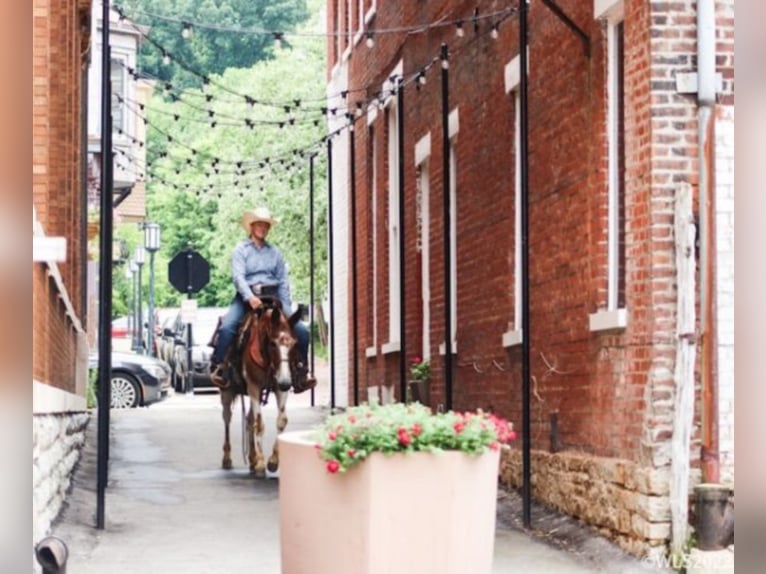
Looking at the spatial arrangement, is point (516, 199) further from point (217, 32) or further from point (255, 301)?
point (217, 32)

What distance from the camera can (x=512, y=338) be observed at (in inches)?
655

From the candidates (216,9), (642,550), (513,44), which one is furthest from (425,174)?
(216,9)

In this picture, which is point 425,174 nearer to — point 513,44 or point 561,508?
point 513,44

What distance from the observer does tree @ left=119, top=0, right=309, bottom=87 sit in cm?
8169

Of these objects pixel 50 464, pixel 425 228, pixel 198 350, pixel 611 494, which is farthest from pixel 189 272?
pixel 611 494

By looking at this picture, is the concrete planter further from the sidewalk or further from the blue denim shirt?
the blue denim shirt

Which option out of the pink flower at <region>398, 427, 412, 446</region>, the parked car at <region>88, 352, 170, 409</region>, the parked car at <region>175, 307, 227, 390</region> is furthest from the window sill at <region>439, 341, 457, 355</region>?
the parked car at <region>175, 307, 227, 390</region>

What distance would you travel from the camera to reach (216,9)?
84.4m

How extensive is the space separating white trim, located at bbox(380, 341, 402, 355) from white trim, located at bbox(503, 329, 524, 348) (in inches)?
256

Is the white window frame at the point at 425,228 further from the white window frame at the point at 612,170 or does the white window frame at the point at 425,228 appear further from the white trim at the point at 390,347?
the white window frame at the point at 612,170

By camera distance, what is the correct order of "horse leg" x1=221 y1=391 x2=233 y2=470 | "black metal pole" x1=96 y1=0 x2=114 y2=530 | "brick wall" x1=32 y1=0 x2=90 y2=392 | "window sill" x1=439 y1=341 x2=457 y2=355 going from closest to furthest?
"brick wall" x1=32 y1=0 x2=90 y2=392 < "black metal pole" x1=96 y1=0 x2=114 y2=530 < "horse leg" x1=221 y1=391 x2=233 y2=470 < "window sill" x1=439 y1=341 x2=457 y2=355

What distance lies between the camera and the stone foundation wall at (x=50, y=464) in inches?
433

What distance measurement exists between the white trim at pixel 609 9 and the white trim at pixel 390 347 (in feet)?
32.7

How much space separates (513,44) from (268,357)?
13.6 feet
